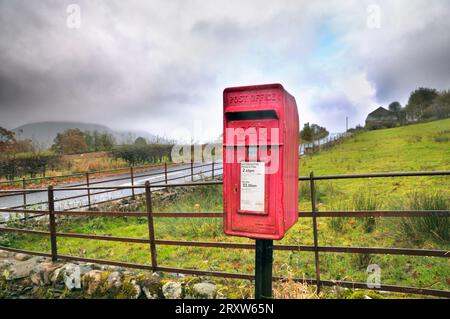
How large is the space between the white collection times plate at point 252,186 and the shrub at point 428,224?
3374 millimetres

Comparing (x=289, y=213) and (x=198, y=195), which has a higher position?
(x=289, y=213)

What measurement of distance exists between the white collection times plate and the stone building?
45.4 metres

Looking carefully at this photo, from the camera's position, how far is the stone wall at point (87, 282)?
3.07 meters

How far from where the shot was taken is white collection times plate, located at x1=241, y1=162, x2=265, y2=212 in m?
2.11

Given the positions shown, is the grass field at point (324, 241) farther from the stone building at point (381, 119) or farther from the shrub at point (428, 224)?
the stone building at point (381, 119)

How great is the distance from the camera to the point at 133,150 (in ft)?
71.2

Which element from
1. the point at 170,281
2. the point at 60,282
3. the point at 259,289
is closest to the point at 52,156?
the point at 60,282

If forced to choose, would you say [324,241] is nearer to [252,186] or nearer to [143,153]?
[252,186]

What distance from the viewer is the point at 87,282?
3533mm

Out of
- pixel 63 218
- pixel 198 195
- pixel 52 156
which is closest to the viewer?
pixel 63 218

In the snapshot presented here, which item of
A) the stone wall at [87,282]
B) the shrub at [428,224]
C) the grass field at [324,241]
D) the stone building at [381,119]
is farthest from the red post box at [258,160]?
the stone building at [381,119]

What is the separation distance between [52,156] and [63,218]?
12.8 metres
